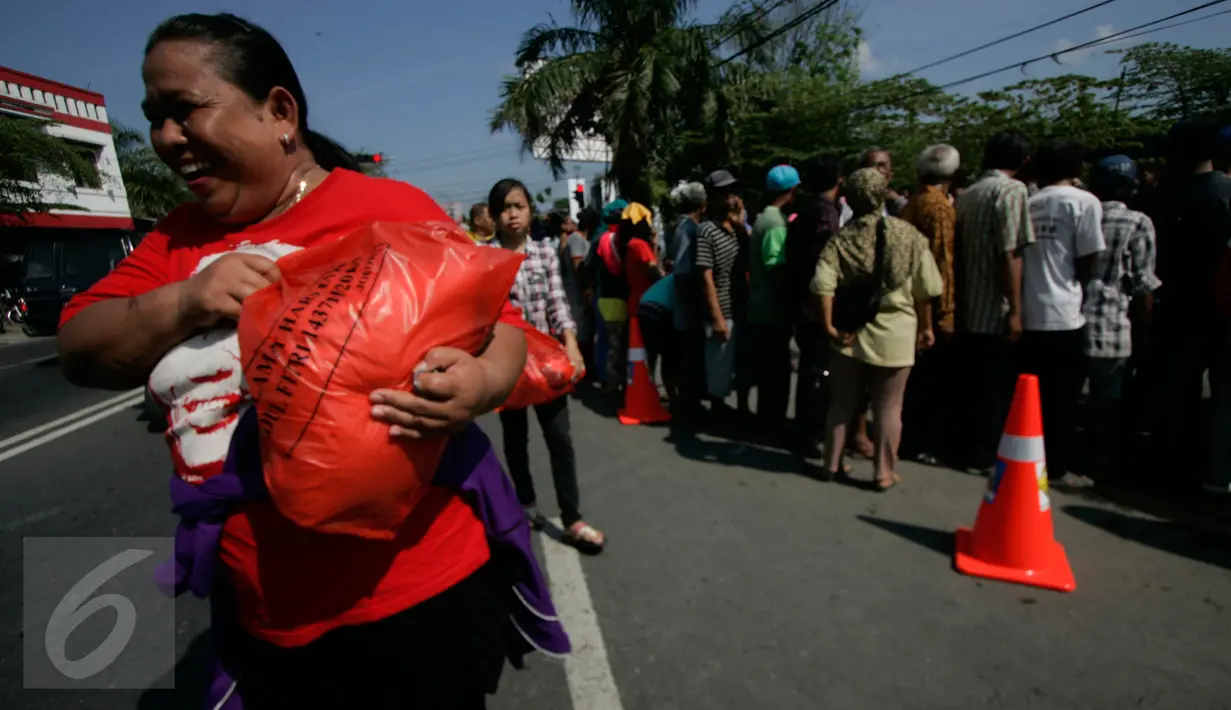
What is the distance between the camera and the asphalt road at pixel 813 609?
2.48 m

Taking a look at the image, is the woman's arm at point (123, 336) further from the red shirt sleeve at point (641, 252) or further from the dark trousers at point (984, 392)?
the red shirt sleeve at point (641, 252)

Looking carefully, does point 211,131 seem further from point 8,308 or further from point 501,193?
point 8,308

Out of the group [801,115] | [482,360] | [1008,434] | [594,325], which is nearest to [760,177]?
[801,115]

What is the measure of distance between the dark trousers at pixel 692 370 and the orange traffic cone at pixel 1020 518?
109 inches

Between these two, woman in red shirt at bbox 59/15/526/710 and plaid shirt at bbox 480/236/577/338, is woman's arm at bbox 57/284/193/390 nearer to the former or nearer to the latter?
woman in red shirt at bbox 59/15/526/710

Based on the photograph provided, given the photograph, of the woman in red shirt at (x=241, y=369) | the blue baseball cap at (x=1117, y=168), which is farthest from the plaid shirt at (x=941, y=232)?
the woman in red shirt at (x=241, y=369)

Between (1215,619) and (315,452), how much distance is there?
3.46 m

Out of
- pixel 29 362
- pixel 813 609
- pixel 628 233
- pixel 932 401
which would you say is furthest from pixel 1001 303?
pixel 29 362

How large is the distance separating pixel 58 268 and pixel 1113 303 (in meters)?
19.0

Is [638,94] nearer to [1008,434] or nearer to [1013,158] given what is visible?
[1013,158]

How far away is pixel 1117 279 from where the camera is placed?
13.6 feet

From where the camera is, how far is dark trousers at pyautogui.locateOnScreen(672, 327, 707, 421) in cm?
579

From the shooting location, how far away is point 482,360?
3.91 feet

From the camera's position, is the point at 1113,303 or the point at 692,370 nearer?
the point at 1113,303
